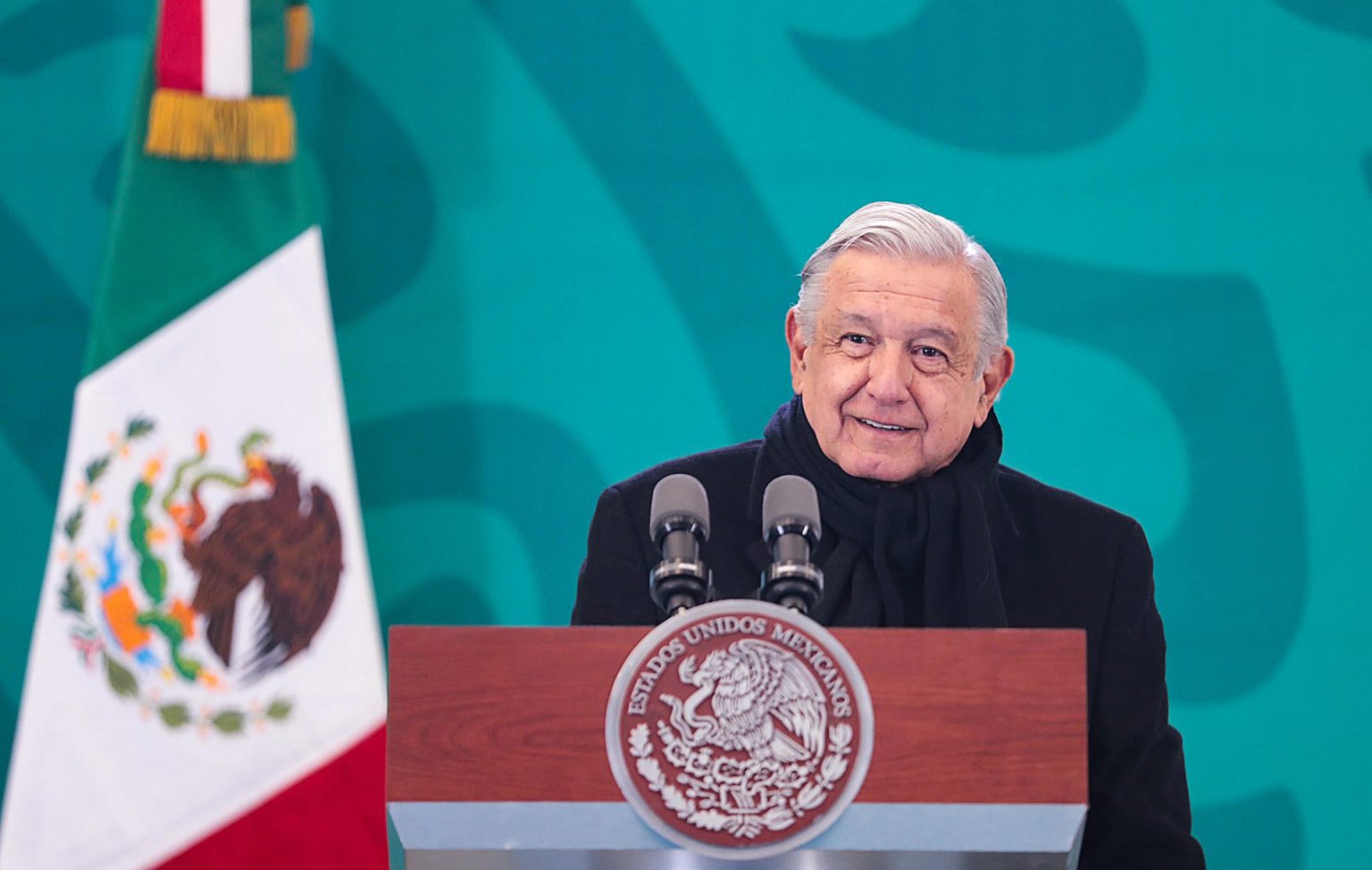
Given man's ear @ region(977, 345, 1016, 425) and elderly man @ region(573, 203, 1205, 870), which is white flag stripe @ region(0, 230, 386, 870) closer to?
elderly man @ region(573, 203, 1205, 870)

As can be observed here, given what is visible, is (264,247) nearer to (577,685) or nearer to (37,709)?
(37,709)

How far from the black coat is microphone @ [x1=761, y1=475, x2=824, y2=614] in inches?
15.7

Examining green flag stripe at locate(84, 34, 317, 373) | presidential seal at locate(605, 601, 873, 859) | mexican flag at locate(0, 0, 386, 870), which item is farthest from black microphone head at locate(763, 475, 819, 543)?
green flag stripe at locate(84, 34, 317, 373)

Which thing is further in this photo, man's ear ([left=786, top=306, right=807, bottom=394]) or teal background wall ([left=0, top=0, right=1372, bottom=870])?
teal background wall ([left=0, top=0, right=1372, bottom=870])

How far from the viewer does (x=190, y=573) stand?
8.98 feet

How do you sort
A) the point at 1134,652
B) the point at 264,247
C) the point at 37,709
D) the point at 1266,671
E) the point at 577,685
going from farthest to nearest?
the point at 1266,671
the point at 264,247
the point at 37,709
the point at 1134,652
the point at 577,685

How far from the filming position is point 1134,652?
1.84 m

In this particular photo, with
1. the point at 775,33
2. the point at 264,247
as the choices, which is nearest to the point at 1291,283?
the point at 775,33

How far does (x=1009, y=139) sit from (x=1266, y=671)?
131cm

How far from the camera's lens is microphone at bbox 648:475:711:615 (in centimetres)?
134

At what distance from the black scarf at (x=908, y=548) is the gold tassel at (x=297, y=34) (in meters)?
1.58

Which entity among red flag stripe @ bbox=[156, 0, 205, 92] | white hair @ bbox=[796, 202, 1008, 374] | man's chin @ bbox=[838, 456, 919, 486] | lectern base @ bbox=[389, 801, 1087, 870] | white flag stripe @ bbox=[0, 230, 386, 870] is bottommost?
white flag stripe @ bbox=[0, 230, 386, 870]

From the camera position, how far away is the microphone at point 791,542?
4.38 ft

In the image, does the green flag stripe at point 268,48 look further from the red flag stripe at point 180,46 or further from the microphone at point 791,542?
the microphone at point 791,542
